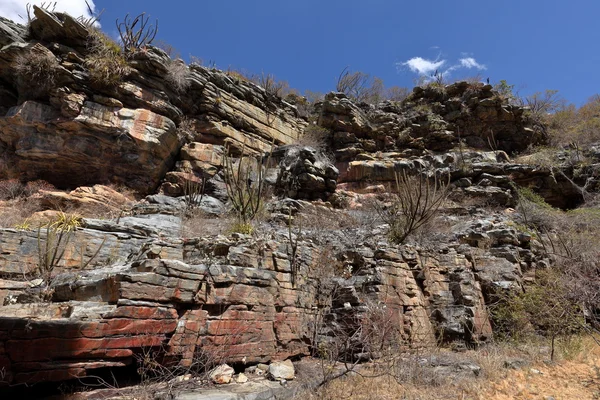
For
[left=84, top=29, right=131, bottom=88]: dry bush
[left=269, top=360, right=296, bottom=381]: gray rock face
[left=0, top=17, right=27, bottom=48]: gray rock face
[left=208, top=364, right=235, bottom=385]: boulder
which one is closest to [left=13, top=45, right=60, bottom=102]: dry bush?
[left=0, top=17, right=27, bottom=48]: gray rock face

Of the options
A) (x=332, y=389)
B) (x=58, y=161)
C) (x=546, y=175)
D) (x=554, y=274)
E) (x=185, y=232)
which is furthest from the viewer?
(x=546, y=175)

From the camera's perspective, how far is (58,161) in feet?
47.2

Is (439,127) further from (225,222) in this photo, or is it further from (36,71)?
(36,71)

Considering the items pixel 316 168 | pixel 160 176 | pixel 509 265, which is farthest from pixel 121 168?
pixel 509 265

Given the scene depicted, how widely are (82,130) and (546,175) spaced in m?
22.5

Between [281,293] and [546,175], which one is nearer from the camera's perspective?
[281,293]

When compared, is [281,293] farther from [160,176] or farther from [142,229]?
[160,176]

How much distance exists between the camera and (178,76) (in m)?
17.7

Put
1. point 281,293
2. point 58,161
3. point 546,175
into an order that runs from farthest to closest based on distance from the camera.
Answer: point 546,175
point 58,161
point 281,293

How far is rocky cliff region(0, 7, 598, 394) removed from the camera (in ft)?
15.6

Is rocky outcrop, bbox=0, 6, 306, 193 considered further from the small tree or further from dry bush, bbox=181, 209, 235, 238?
the small tree

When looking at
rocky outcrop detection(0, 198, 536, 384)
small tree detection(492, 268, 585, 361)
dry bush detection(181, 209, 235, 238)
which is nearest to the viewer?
rocky outcrop detection(0, 198, 536, 384)

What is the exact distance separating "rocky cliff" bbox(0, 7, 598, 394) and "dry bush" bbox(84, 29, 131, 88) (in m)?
0.24

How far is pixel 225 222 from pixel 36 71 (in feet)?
35.6
